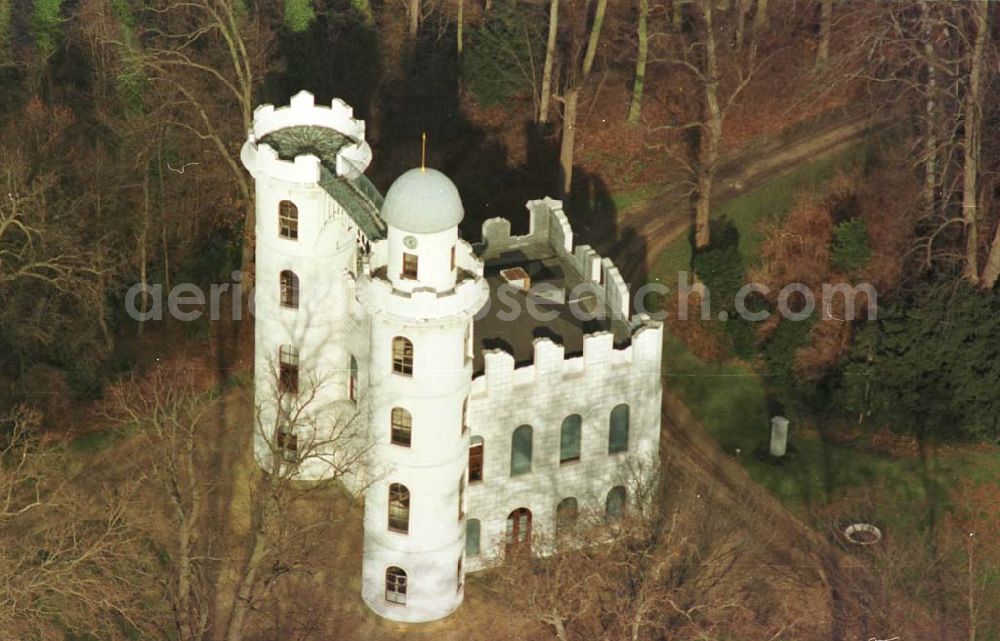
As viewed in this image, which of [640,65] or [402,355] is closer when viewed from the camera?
[402,355]

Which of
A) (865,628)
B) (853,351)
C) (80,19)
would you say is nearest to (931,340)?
(853,351)

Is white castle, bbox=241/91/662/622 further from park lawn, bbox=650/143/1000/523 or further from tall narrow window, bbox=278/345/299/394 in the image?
park lawn, bbox=650/143/1000/523

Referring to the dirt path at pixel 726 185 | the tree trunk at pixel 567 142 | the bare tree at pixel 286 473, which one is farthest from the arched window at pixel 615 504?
the tree trunk at pixel 567 142

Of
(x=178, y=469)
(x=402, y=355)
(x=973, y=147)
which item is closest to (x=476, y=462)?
(x=402, y=355)

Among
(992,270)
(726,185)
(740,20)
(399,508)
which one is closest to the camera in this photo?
(399,508)

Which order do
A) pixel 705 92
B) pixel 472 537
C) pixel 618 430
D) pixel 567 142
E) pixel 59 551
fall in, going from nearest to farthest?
pixel 59 551
pixel 472 537
pixel 618 430
pixel 567 142
pixel 705 92

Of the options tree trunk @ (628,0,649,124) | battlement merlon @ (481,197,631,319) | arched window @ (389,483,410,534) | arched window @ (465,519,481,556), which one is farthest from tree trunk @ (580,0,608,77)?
arched window @ (389,483,410,534)

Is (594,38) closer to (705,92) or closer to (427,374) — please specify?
(705,92)
